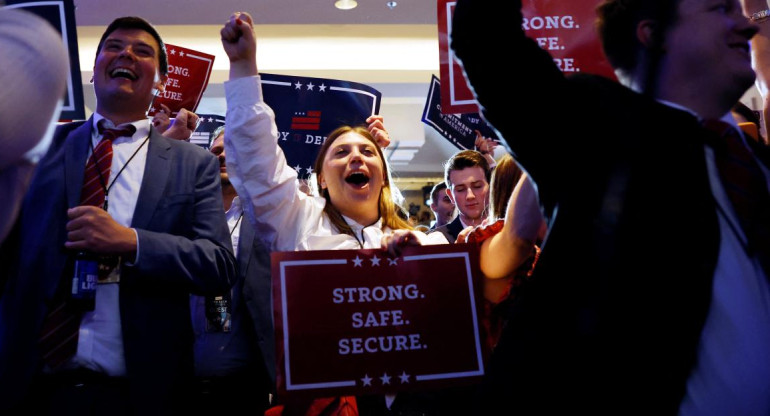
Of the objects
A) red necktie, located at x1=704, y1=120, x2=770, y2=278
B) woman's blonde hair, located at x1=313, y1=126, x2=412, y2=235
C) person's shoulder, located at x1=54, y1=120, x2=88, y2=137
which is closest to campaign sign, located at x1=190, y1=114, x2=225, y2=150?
woman's blonde hair, located at x1=313, y1=126, x2=412, y2=235

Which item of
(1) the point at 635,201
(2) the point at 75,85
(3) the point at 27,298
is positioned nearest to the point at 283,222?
(3) the point at 27,298

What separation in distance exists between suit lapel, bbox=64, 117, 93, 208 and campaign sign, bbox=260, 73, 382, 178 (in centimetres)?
116

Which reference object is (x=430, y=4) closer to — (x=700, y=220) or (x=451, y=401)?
(x=451, y=401)

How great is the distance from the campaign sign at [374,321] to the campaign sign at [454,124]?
212 cm

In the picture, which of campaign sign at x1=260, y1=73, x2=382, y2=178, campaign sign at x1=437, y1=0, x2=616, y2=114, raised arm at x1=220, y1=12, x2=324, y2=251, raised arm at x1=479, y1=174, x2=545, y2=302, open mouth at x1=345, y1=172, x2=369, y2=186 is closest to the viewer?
raised arm at x1=479, y1=174, x2=545, y2=302

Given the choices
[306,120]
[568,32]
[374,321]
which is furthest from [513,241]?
[306,120]

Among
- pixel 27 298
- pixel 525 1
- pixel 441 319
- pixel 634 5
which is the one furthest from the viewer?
pixel 525 1

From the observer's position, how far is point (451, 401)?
1.67 meters

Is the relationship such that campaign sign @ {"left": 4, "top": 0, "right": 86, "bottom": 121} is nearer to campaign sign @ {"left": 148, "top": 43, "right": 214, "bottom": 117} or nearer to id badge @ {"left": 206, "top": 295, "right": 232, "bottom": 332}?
campaign sign @ {"left": 148, "top": 43, "right": 214, "bottom": 117}

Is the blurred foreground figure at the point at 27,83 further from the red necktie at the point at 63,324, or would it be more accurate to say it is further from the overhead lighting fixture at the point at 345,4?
the overhead lighting fixture at the point at 345,4

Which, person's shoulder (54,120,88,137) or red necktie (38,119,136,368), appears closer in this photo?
red necktie (38,119,136,368)

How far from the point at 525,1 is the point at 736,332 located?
1.52m

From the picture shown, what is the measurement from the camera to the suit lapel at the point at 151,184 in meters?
1.60

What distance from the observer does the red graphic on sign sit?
2.81 m
